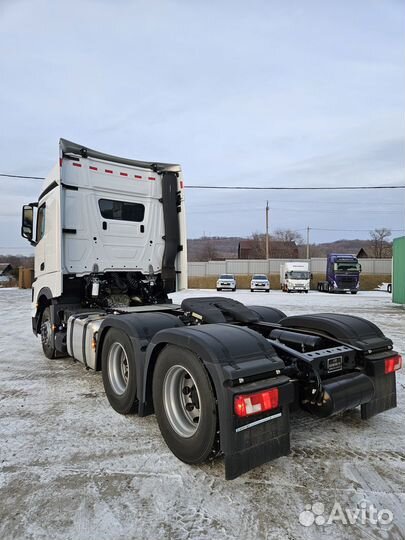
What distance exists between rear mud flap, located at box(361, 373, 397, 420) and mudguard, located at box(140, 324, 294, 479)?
1226mm

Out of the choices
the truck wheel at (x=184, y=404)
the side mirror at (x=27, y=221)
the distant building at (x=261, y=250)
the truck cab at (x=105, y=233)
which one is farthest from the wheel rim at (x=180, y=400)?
the distant building at (x=261, y=250)

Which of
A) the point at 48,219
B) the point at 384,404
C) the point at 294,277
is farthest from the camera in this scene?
the point at 294,277

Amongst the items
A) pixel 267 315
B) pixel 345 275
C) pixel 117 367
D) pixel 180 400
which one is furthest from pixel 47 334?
pixel 345 275

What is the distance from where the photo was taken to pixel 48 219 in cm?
676

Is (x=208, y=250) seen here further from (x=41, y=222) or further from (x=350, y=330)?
(x=350, y=330)

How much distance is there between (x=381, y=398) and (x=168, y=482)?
2.18m

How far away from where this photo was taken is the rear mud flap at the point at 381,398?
3.77 meters

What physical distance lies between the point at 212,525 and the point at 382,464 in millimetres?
1579

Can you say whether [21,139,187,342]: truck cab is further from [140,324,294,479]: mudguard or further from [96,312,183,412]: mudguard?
[140,324,294,479]: mudguard

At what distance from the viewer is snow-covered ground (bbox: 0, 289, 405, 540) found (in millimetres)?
2404

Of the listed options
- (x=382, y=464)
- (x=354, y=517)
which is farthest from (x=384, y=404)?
(x=354, y=517)

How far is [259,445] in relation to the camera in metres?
2.81

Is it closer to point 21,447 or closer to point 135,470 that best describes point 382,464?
point 135,470

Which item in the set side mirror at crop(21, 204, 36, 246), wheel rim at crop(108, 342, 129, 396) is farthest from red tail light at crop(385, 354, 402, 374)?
side mirror at crop(21, 204, 36, 246)
